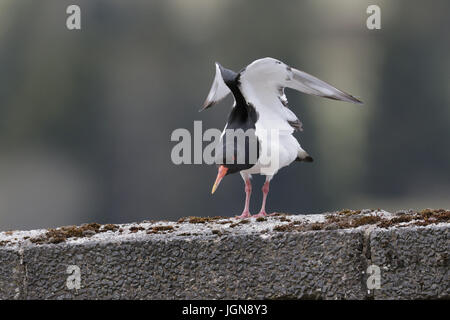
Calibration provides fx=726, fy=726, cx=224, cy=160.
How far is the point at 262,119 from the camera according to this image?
3.22 metres

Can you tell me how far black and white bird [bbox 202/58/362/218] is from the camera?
308 cm

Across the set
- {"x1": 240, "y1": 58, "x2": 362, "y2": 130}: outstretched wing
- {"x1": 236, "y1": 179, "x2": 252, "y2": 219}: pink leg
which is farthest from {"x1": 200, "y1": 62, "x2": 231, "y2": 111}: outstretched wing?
{"x1": 236, "y1": 179, "x2": 252, "y2": 219}: pink leg

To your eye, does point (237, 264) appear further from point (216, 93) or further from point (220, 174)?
point (216, 93)

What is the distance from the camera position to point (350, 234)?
2453mm

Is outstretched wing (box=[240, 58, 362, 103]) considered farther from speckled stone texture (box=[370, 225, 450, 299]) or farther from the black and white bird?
speckled stone texture (box=[370, 225, 450, 299])

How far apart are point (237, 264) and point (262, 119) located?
0.91 m

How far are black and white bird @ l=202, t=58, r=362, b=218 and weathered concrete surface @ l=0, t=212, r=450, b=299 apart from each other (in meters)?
0.44

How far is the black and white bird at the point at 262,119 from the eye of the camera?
308 cm

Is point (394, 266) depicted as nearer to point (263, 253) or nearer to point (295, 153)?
point (263, 253)

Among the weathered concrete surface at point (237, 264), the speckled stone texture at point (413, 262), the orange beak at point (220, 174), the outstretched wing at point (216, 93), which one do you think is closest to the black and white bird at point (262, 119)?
the orange beak at point (220, 174)

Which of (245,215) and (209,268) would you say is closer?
(209,268)

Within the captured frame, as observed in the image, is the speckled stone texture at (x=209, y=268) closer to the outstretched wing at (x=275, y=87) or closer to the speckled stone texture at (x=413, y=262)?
the speckled stone texture at (x=413, y=262)

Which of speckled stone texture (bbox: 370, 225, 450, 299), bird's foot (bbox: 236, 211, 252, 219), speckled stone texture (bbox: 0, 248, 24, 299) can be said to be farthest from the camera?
bird's foot (bbox: 236, 211, 252, 219)

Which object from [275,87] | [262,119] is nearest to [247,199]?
[262,119]
